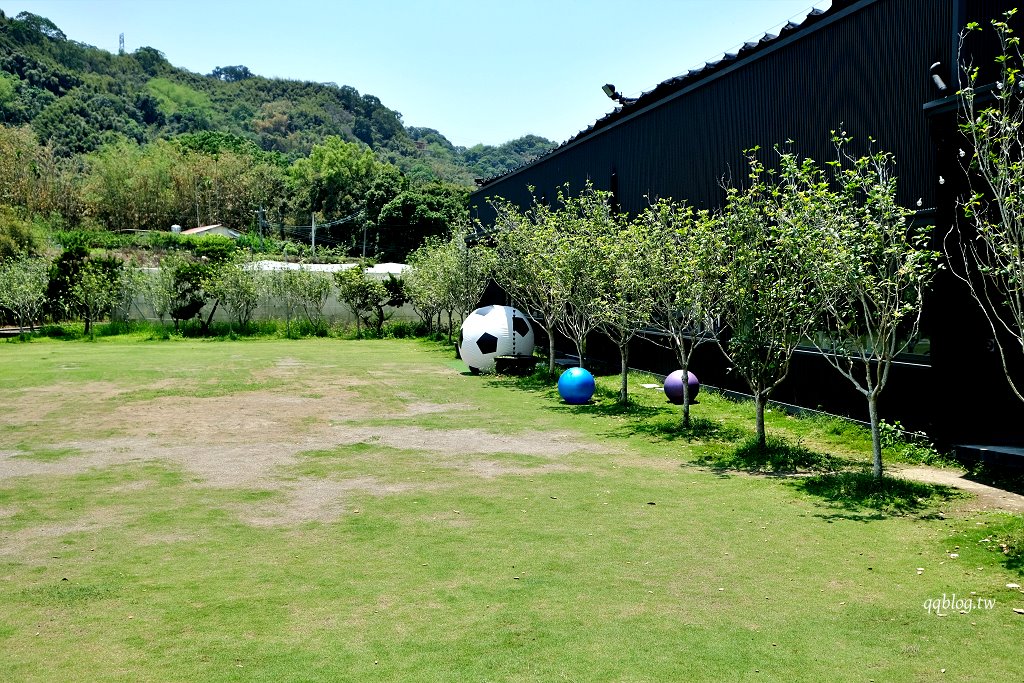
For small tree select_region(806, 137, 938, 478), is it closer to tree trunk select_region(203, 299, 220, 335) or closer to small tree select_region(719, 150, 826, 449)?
small tree select_region(719, 150, 826, 449)

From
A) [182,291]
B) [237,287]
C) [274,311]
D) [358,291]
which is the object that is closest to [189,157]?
[274,311]

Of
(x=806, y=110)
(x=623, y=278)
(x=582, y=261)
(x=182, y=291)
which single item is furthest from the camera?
(x=182, y=291)

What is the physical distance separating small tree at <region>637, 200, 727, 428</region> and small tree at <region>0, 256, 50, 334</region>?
101 feet

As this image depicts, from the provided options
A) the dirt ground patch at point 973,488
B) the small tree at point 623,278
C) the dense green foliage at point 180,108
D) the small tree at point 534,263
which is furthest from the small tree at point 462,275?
the dense green foliage at point 180,108

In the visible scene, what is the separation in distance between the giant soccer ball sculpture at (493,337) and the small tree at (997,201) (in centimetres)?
1195

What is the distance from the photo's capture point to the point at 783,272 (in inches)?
412

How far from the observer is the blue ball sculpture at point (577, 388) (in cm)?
1562

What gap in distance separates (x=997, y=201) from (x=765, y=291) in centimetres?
300

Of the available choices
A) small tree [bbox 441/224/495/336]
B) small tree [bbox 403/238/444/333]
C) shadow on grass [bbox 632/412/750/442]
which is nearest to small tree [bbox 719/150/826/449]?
shadow on grass [bbox 632/412/750/442]

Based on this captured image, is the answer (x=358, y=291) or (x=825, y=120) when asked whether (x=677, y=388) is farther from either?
(x=358, y=291)

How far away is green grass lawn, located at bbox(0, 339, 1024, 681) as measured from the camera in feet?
15.9

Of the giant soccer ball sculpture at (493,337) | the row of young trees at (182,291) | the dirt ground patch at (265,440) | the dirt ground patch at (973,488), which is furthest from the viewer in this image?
the row of young trees at (182,291)

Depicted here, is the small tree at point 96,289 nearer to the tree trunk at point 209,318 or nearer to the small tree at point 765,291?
the tree trunk at point 209,318

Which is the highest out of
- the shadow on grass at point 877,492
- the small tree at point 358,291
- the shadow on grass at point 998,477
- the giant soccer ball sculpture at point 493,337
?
the small tree at point 358,291
